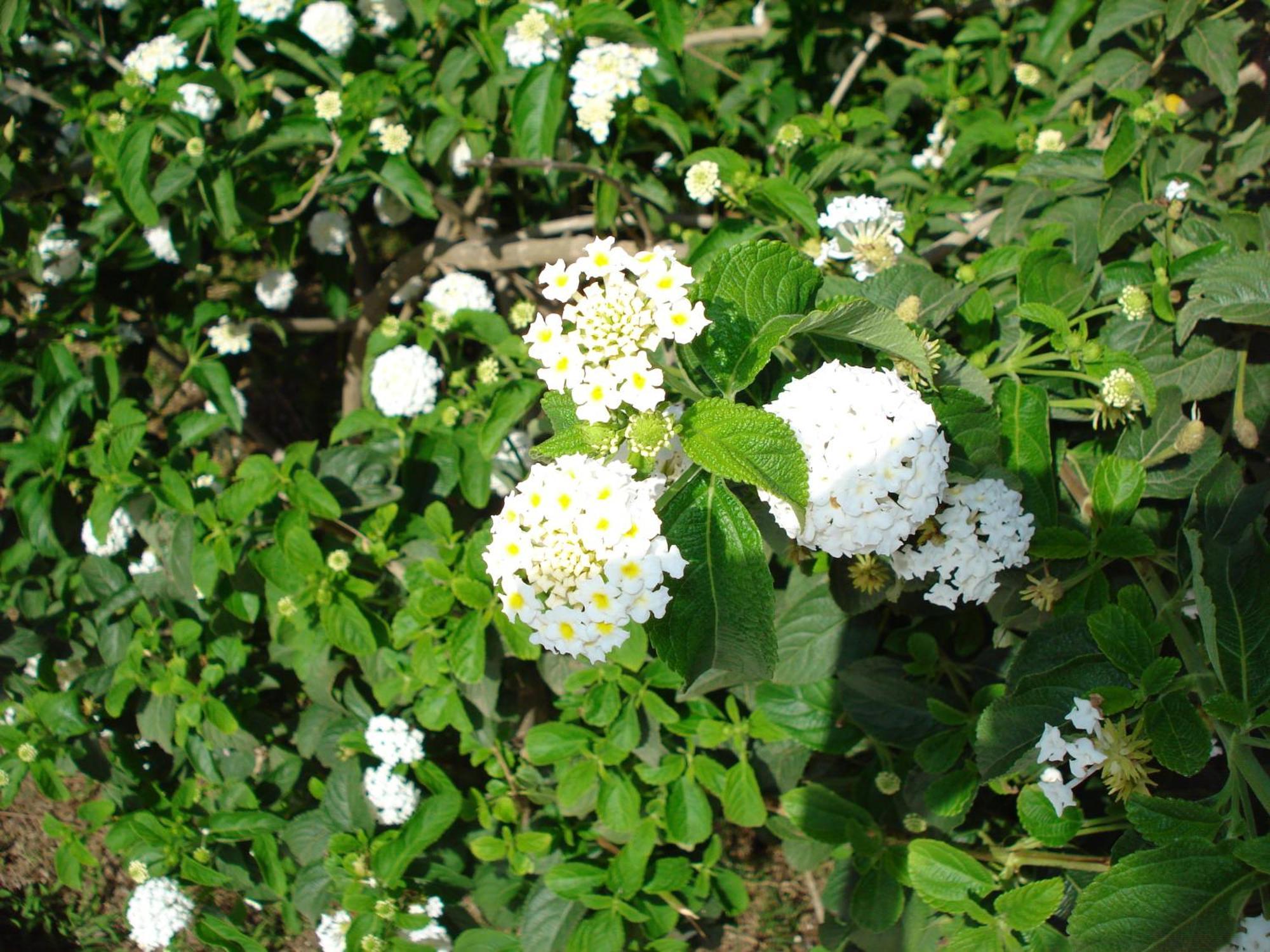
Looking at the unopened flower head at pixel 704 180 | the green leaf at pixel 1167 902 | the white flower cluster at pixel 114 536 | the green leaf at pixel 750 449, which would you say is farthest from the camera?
the white flower cluster at pixel 114 536

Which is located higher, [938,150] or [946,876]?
[938,150]

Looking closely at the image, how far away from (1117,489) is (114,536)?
2.34m

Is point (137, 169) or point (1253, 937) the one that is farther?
A: point (137, 169)

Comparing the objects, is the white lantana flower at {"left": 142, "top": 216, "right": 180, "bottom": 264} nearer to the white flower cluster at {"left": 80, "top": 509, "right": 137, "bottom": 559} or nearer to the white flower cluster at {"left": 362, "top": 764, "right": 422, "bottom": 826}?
the white flower cluster at {"left": 80, "top": 509, "right": 137, "bottom": 559}

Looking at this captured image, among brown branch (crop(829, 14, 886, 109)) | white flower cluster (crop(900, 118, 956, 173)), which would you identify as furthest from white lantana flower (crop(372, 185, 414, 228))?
white flower cluster (crop(900, 118, 956, 173))

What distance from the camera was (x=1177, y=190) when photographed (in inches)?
74.0

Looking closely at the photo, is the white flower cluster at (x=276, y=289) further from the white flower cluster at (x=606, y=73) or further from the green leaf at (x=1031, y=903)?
the green leaf at (x=1031, y=903)

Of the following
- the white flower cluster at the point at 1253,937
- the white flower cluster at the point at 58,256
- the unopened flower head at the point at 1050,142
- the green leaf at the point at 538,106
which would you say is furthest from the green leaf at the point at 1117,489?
the white flower cluster at the point at 58,256

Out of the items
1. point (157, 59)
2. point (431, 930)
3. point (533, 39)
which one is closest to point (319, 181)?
point (157, 59)

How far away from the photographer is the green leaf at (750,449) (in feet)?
3.92

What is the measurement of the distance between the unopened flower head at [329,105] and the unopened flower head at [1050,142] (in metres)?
1.67

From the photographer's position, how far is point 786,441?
1.23 m

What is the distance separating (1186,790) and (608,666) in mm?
1399

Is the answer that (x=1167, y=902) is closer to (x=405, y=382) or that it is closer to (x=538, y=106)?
(x=405, y=382)
